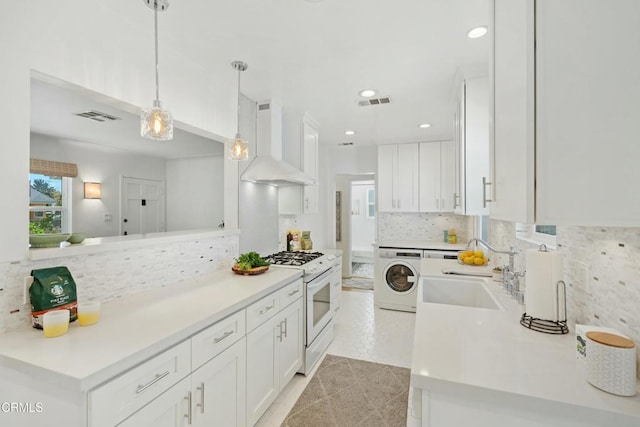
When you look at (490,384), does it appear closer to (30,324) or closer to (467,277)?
(467,277)

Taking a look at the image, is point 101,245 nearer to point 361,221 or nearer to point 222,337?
point 222,337

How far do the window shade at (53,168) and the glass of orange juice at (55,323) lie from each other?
12.9ft

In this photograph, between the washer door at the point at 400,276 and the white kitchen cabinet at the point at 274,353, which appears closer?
the white kitchen cabinet at the point at 274,353

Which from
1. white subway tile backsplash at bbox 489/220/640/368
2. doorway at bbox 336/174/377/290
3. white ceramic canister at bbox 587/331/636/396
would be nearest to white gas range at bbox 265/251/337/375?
white subway tile backsplash at bbox 489/220/640/368

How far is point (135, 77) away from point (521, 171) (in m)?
2.03

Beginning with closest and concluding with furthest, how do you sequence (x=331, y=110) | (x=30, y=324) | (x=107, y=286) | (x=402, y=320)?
(x=30, y=324) → (x=107, y=286) → (x=331, y=110) → (x=402, y=320)

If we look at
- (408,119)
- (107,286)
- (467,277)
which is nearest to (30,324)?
(107,286)

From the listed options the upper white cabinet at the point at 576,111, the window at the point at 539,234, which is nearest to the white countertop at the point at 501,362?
the upper white cabinet at the point at 576,111

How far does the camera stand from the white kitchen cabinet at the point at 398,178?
459 centimetres

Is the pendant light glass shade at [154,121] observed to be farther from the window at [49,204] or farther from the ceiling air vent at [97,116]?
the window at [49,204]

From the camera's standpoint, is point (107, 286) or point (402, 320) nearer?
point (107, 286)

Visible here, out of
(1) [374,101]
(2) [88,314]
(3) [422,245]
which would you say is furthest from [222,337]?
(3) [422,245]

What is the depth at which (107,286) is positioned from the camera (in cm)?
164

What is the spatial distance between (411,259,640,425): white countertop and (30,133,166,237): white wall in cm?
532
